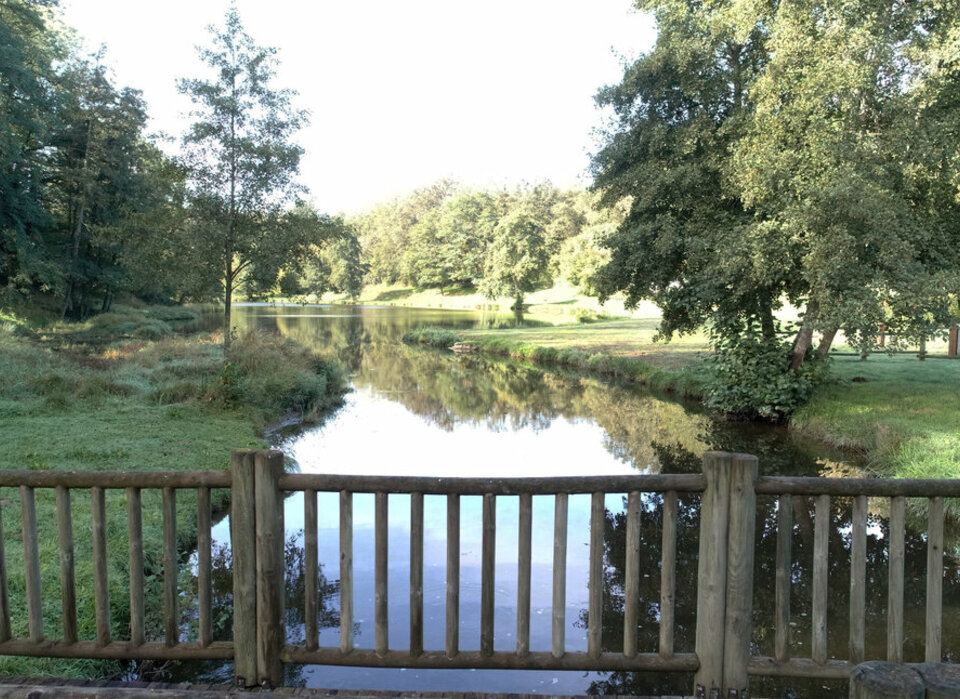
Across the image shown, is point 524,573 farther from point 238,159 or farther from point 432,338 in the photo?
point 432,338

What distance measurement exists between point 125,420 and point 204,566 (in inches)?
400

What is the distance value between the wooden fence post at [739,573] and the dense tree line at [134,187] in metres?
15.7

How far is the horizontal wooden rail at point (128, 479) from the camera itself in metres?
3.46

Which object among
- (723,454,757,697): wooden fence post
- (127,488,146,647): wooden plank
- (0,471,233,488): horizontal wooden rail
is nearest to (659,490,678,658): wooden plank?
(723,454,757,697): wooden fence post

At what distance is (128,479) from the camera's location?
3.48 metres

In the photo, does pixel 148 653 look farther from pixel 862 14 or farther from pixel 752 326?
pixel 752 326

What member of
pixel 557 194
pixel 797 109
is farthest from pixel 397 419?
pixel 557 194

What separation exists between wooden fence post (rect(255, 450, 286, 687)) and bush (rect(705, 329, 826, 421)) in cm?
1402

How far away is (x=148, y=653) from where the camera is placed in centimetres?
357

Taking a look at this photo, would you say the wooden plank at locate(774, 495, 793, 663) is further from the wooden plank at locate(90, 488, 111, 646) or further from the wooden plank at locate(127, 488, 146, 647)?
the wooden plank at locate(90, 488, 111, 646)

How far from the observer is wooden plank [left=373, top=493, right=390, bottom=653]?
3480 mm

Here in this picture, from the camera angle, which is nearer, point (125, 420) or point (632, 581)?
point (632, 581)

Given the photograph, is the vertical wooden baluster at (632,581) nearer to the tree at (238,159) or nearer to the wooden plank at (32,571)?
the wooden plank at (32,571)

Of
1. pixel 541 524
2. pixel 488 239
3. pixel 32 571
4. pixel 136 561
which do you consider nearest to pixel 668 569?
pixel 136 561
